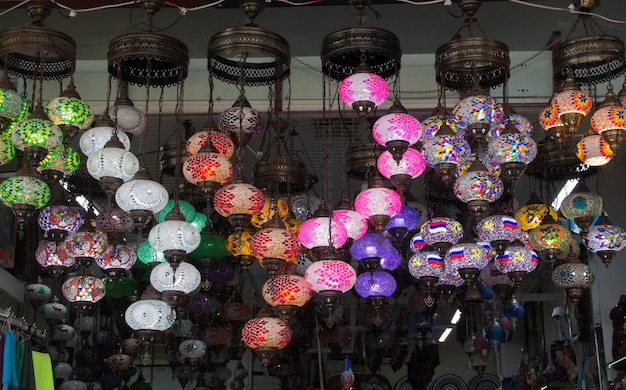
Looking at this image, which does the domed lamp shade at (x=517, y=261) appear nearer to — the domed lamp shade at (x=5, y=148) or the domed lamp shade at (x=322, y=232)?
the domed lamp shade at (x=322, y=232)

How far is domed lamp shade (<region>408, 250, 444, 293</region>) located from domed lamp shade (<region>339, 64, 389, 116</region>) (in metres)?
1.41

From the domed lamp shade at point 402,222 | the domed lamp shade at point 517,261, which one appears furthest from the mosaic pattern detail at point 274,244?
the domed lamp shade at point 517,261

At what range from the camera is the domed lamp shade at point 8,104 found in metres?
3.79

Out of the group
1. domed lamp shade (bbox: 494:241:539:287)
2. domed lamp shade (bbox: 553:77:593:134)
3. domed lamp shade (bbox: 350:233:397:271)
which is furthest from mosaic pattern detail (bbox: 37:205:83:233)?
domed lamp shade (bbox: 553:77:593:134)

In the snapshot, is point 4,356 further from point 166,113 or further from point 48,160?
point 166,113

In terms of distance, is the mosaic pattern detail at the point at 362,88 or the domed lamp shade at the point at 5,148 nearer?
the mosaic pattern detail at the point at 362,88

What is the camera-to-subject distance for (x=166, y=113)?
15.9 ft

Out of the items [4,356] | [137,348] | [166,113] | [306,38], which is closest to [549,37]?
[306,38]

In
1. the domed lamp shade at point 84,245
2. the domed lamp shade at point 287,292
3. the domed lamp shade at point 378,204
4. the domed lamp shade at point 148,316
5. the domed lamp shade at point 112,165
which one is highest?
the domed lamp shade at point 112,165

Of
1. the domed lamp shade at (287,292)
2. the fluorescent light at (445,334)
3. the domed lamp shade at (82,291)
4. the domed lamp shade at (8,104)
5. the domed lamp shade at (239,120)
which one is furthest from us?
the fluorescent light at (445,334)

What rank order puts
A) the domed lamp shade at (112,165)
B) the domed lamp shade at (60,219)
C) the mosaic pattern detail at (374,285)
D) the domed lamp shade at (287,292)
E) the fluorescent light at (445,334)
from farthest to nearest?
1. the fluorescent light at (445,334)
2. the mosaic pattern detail at (374,285)
3. the domed lamp shade at (60,219)
4. the domed lamp shade at (287,292)
5. the domed lamp shade at (112,165)

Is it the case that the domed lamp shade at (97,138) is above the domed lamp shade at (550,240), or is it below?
above

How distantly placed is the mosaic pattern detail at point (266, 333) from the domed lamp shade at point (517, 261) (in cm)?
125

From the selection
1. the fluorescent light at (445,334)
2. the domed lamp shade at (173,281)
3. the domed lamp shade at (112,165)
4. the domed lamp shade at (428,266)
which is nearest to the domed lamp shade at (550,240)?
the domed lamp shade at (428,266)
